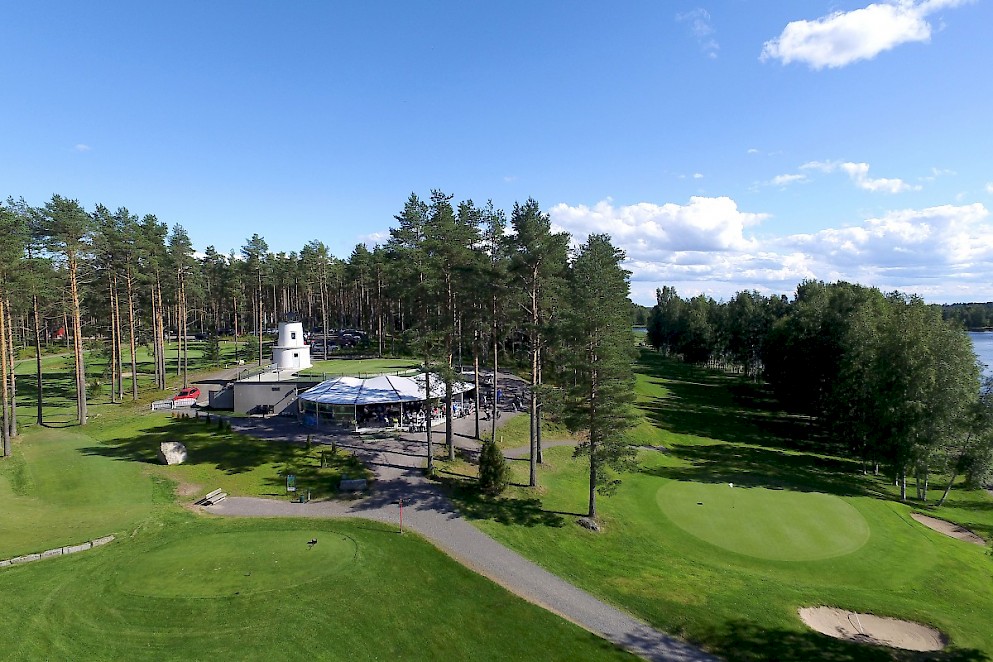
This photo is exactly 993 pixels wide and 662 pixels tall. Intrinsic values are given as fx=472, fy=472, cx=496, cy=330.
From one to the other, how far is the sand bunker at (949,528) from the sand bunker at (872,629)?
1453 centimetres

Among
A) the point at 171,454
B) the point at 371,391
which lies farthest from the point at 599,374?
the point at 171,454

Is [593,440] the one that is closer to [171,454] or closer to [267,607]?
[267,607]

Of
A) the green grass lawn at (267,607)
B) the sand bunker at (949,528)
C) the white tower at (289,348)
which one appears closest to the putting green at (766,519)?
the sand bunker at (949,528)

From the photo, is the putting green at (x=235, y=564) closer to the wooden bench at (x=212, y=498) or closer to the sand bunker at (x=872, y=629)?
the wooden bench at (x=212, y=498)

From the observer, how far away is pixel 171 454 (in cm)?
3012

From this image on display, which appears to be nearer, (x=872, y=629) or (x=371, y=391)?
(x=872, y=629)

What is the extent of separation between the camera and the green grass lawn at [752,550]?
16.5 metres

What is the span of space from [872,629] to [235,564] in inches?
910

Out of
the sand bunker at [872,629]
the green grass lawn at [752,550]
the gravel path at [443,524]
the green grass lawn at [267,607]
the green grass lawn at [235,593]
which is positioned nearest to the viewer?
the green grass lawn at [267,607]

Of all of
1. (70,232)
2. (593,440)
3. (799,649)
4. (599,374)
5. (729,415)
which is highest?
(70,232)

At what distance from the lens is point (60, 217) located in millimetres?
33344

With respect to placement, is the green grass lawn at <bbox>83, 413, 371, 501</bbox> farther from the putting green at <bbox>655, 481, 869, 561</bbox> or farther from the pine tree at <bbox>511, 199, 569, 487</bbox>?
the putting green at <bbox>655, 481, 869, 561</bbox>

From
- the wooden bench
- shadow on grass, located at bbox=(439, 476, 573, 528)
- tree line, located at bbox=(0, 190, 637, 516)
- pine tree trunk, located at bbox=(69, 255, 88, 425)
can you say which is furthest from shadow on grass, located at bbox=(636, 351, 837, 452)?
pine tree trunk, located at bbox=(69, 255, 88, 425)

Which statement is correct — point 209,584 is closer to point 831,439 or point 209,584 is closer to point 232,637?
point 232,637
